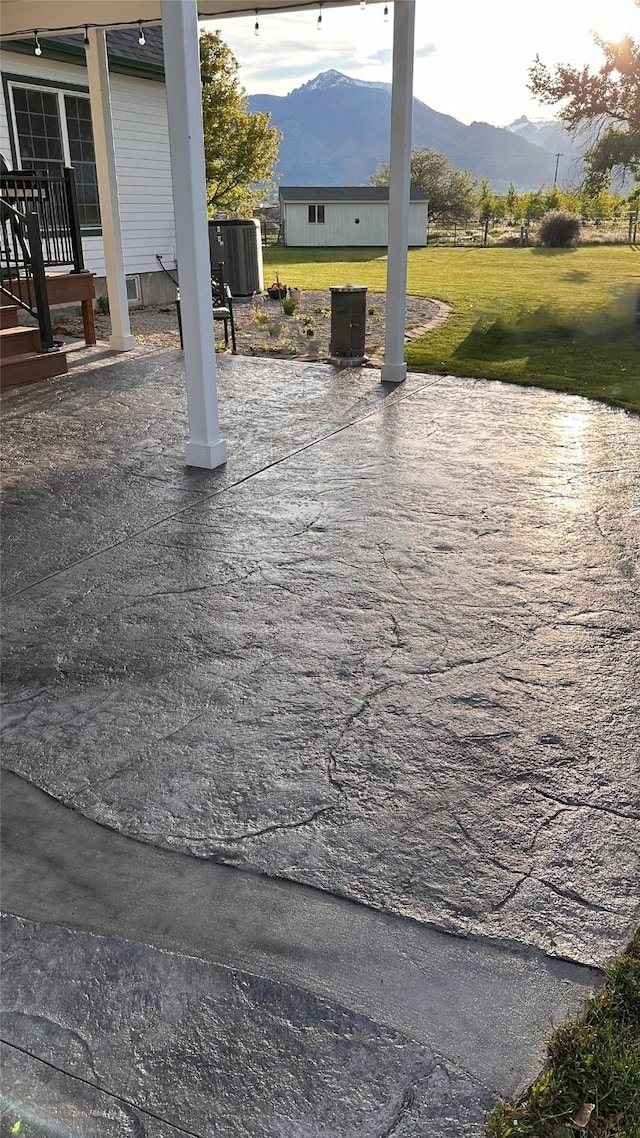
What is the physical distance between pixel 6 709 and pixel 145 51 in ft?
40.3

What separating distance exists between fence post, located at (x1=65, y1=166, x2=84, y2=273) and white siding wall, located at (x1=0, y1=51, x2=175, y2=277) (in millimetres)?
2626

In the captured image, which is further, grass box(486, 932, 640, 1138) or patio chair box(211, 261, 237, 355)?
patio chair box(211, 261, 237, 355)

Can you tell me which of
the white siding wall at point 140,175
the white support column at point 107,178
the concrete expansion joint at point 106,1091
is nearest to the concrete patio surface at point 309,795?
the concrete expansion joint at point 106,1091

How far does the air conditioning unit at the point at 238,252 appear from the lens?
12.9m

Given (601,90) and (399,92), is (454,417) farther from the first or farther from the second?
(601,90)

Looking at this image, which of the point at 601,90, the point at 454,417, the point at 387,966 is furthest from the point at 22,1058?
the point at 601,90

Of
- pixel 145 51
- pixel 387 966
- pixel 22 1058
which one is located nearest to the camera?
pixel 22 1058

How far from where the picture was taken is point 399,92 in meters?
6.56

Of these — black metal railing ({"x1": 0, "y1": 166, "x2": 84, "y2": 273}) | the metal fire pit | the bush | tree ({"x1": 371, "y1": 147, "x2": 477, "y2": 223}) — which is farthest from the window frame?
tree ({"x1": 371, "y1": 147, "x2": 477, "y2": 223})

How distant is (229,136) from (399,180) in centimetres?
1531

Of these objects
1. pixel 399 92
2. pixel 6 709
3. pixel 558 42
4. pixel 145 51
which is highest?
pixel 558 42

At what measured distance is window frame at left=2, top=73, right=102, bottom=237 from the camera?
32.2 feet

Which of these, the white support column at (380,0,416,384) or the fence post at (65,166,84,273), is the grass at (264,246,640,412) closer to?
the white support column at (380,0,416,384)

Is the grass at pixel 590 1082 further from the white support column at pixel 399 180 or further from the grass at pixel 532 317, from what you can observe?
the white support column at pixel 399 180
